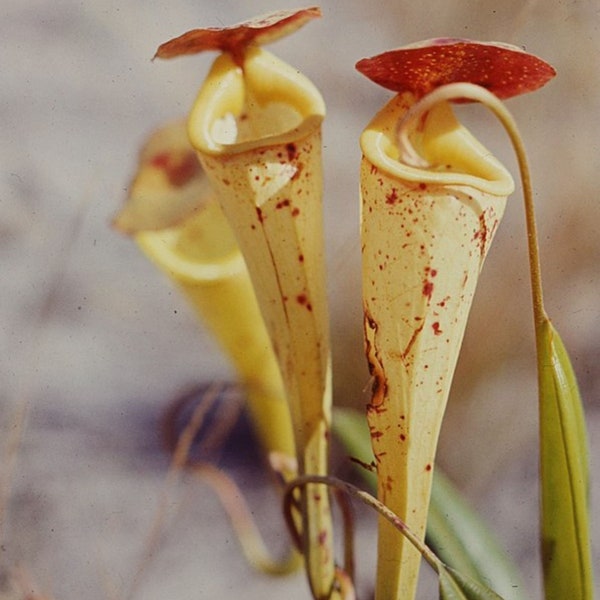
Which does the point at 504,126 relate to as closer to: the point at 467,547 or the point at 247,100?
the point at 247,100

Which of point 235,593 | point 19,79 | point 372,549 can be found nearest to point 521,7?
point 19,79

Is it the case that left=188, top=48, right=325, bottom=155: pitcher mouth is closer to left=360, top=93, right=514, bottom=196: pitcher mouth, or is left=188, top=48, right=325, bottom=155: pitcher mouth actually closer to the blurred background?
left=360, top=93, right=514, bottom=196: pitcher mouth

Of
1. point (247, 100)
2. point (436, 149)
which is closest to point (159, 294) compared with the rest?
point (247, 100)

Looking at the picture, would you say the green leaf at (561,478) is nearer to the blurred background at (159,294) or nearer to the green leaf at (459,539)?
the green leaf at (459,539)

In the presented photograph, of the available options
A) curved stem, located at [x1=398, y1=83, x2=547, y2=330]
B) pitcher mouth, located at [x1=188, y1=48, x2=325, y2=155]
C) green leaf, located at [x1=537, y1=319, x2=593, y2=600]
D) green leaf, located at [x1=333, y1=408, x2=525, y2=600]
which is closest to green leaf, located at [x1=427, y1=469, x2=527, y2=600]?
green leaf, located at [x1=333, y1=408, x2=525, y2=600]

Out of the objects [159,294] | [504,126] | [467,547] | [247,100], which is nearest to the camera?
[504,126]

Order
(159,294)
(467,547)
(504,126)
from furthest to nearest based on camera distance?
(159,294) < (467,547) < (504,126)

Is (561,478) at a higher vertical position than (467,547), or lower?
higher
